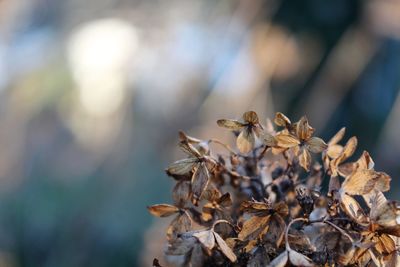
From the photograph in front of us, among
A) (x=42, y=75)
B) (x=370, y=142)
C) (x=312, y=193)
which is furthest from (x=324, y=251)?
(x=42, y=75)

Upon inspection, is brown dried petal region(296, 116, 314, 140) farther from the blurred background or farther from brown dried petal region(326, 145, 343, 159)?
the blurred background

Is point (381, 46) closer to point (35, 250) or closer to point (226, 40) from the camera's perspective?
point (226, 40)

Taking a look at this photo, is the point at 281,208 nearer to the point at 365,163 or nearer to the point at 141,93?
the point at 365,163

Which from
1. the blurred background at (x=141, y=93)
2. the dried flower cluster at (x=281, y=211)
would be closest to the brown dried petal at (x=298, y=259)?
the dried flower cluster at (x=281, y=211)

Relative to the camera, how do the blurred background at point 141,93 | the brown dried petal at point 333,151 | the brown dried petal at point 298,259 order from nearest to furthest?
the brown dried petal at point 298,259
the brown dried petal at point 333,151
the blurred background at point 141,93

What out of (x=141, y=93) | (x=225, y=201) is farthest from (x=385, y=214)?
(x=141, y=93)

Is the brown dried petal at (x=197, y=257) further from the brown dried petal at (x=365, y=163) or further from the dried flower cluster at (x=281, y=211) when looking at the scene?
the brown dried petal at (x=365, y=163)
